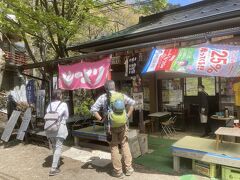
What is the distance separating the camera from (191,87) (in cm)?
1059

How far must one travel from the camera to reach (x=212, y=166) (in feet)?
17.9

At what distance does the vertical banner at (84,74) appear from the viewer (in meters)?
7.49

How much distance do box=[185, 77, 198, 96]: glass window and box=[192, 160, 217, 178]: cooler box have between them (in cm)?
510

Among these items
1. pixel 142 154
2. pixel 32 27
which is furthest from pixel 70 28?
pixel 142 154

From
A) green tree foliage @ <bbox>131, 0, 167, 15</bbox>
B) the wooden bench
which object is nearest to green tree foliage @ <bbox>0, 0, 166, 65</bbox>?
green tree foliage @ <bbox>131, 0, 167, 15</bbox>

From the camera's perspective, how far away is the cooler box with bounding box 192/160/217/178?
545cm

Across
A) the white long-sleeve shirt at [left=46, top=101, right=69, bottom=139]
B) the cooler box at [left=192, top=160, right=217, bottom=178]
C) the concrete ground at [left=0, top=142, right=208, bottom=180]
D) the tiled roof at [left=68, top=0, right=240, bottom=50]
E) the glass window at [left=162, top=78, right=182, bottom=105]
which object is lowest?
the concrete ground at [left=0, top=142, right=208, bottom=180]

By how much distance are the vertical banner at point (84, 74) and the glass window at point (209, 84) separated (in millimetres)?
4679

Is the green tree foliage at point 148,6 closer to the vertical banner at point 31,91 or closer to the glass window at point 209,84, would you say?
the glass window at point 209,84

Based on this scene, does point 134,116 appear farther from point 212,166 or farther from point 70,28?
point 212,166

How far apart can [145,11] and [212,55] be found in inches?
400

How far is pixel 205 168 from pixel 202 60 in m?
2.44

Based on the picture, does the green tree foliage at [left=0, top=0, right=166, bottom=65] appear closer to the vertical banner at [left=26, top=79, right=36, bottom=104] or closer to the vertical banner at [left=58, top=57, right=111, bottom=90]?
the vertical banner at [left=26, top=79, right=36, bottom=104]

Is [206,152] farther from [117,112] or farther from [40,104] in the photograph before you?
[40,104]
